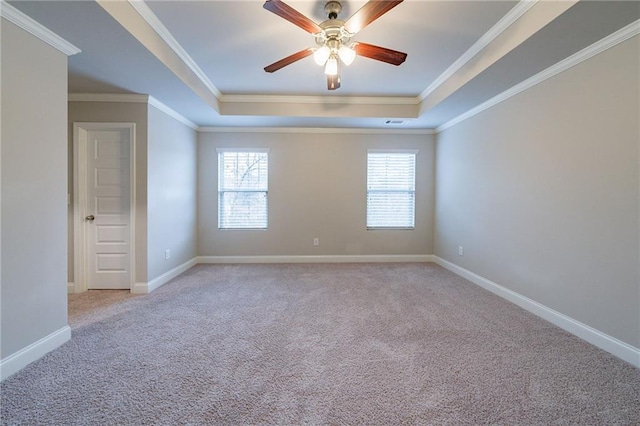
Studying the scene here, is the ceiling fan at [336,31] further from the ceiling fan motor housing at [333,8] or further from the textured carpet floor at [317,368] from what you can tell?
the textured carpet floor at [317,368]

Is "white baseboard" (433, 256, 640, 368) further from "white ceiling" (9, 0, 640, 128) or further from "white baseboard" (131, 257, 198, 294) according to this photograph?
"white baseboard" (131, 257, 198, 294)

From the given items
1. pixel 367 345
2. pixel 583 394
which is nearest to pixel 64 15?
pixel 367 345

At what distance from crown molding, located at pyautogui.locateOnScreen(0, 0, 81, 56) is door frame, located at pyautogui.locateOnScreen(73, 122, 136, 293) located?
4.13 ft

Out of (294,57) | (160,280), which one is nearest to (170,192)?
(160,280)

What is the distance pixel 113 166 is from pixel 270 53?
2475mm

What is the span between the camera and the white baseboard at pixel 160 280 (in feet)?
11.5

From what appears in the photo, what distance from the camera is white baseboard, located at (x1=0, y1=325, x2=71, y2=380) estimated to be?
1839 millimetres

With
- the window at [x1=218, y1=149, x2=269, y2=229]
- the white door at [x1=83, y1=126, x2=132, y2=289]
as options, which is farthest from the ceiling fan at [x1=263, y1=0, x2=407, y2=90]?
the window at [x1=218, y1=149, x2=269, y2=229]

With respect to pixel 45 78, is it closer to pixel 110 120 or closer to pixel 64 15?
pixel 64 15

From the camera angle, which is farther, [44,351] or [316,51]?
[316,51]

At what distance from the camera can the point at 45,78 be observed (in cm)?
212

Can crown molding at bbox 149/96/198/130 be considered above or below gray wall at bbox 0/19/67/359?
above

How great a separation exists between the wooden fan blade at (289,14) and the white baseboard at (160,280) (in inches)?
134

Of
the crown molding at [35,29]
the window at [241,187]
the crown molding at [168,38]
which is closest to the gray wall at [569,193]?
the window at [241,187]
